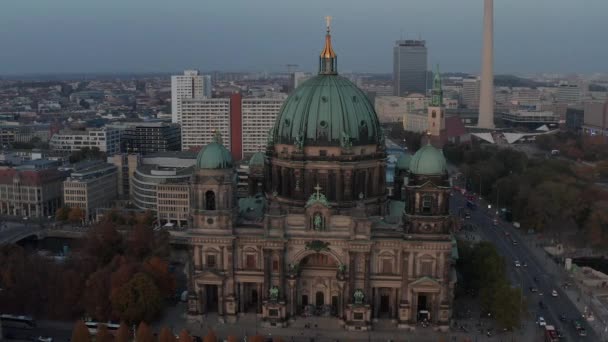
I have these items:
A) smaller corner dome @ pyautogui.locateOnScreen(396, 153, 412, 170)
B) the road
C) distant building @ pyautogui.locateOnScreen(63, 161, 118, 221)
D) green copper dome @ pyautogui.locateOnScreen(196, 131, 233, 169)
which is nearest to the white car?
the road

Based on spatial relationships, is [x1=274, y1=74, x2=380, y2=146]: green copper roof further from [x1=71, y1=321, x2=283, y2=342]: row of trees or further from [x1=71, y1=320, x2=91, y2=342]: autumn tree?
[x1=71, y1=320, x2=91, y2=342]: autumn tree

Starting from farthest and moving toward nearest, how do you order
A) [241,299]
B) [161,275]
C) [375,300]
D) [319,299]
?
[161,275] < [319,299] < [241,299] < [375,300]

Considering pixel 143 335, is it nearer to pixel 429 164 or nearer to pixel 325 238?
pixel 325 238

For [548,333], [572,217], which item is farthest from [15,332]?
[572,217]

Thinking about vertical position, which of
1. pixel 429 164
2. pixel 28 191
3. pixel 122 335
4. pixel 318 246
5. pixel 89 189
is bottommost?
pixel 122 335

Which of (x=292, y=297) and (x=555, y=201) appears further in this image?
(x=555, y=201)

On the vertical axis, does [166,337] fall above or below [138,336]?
above

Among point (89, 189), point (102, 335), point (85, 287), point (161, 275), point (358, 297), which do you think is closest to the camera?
point (102, 335)

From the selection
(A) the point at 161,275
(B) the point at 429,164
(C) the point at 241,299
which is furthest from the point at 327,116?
(A) the point at 161,275
